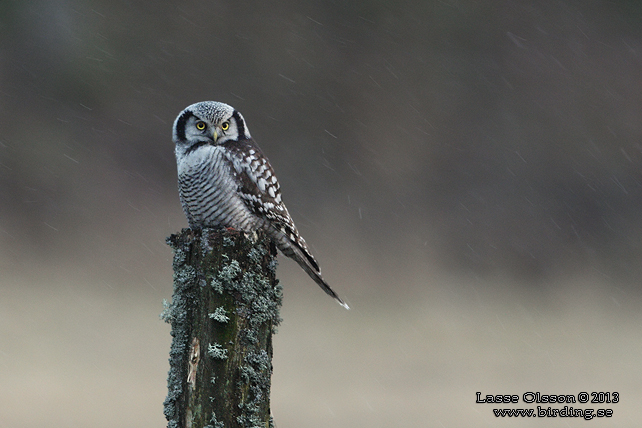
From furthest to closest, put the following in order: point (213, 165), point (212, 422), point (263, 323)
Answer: point (213, 165), point (263, 323), point (212, 422)

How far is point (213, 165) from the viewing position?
104 inches

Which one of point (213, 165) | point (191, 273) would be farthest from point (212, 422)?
point (213, 165)

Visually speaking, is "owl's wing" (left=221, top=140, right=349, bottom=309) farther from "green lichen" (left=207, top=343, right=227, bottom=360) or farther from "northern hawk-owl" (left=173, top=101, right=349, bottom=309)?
"green lichen" (left=207, top=343, right=227, bottom=360)

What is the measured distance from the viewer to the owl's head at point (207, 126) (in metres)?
2.65

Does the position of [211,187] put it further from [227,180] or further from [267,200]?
[267,200]

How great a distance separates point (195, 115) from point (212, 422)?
1391mm

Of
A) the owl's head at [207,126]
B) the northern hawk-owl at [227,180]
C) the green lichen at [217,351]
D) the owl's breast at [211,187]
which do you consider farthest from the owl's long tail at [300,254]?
the green lichen at [217,351]

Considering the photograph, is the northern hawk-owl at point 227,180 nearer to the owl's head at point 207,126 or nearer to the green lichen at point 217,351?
the owl's head at point 207,126

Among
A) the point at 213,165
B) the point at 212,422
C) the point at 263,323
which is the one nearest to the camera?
the point at 212,422

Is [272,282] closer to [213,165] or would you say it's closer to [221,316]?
[221,316]

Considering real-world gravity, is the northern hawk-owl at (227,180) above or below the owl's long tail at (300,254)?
above

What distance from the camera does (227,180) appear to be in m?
2.67

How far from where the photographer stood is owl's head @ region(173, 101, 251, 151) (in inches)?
104

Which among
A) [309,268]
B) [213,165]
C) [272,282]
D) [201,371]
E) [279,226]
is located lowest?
[201,371]
